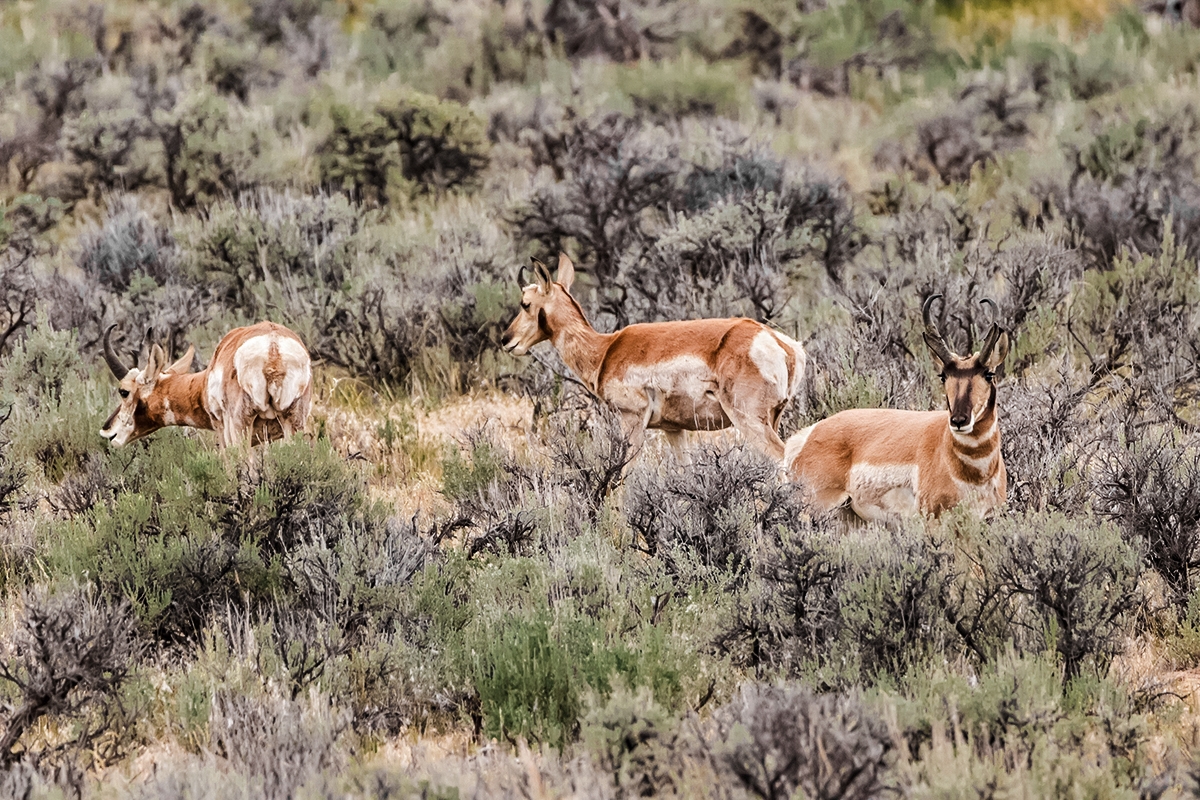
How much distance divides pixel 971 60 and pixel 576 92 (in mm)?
11640

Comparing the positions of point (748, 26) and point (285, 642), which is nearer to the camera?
point (285, 642)

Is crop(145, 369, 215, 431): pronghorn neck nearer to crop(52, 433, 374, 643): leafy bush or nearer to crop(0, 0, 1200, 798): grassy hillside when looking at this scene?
crop(0, 0, 1200, 798): grassy hillside

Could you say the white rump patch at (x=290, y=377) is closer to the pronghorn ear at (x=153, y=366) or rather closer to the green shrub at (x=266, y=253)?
the pronghorn ear at (x=153, y=366)

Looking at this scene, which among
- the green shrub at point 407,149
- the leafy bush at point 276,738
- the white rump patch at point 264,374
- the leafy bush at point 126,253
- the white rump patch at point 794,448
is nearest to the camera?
the leafy bush at point 276,738

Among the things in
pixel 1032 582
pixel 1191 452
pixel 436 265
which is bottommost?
pixel 436 265

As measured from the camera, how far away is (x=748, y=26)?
27.2 metres

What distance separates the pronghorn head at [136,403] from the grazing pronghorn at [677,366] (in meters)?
2.20

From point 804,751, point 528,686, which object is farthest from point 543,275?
point 804,751

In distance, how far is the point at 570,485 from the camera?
653 centimetres

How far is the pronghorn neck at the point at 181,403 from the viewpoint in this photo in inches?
283

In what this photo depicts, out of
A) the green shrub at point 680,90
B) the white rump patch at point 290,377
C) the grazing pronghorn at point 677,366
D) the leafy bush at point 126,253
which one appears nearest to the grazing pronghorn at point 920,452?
the grazing pronghorn at point 677,366

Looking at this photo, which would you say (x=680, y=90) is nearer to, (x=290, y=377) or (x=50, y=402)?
(x=50, y=402)

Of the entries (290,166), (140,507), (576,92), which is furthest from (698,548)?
(576,92)

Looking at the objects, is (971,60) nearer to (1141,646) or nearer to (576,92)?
(576,92)
